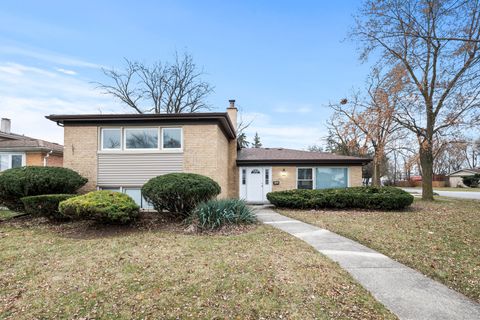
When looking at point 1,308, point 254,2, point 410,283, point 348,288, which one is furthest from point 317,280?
point 254,2

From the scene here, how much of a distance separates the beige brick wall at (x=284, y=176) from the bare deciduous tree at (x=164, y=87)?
1631 cm

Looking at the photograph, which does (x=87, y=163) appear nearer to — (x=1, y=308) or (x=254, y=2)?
(x=1, y=308)

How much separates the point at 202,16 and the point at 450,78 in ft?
44.1

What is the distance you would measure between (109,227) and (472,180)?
4958 centimetres

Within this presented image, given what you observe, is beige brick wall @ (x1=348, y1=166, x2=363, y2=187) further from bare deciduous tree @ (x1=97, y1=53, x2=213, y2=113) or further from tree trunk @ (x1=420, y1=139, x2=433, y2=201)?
bare deciduous tree @ (x1=97, y1=53, x2=213, y2=113)

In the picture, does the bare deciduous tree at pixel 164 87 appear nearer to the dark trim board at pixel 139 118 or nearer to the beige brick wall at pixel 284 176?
the beige brick wall at pixel 284 176

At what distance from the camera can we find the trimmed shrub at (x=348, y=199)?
1104 centimetres

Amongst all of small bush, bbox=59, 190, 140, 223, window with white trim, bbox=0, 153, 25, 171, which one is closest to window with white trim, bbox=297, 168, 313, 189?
small bush, bbox=59, 190, 140, 223

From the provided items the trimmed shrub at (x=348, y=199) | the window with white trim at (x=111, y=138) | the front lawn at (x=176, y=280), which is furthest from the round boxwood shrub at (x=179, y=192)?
the trimmed shrub at (x=348, y=199)

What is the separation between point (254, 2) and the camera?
11211 mm

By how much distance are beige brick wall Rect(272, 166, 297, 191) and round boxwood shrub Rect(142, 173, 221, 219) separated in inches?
267

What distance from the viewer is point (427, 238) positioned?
6.57 metres

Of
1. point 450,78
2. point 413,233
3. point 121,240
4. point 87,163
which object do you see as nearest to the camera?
point 121,240

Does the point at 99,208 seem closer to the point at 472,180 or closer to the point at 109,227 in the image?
the point at 109,227
